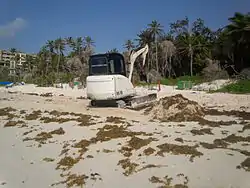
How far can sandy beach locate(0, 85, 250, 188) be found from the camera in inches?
275

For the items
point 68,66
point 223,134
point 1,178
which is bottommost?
point 1,178

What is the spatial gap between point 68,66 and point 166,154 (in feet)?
243

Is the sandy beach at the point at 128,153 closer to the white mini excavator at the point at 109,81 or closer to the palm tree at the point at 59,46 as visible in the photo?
the white mini excavator at the point at 109,81

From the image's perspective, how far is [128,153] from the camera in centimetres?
859

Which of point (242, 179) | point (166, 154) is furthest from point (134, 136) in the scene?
point (242, 179)

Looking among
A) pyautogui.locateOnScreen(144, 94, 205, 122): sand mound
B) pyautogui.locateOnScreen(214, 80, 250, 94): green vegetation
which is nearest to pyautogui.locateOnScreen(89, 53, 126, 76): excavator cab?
pyautogui.locateOnScreen(144, 94, 205, 122): sand mound

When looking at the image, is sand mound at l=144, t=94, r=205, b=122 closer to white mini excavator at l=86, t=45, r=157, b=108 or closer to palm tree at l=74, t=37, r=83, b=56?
white mini excavator at l=86, t=45, r=157, b=108

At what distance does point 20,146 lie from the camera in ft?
34.6

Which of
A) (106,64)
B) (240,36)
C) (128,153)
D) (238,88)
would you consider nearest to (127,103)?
(106,64)

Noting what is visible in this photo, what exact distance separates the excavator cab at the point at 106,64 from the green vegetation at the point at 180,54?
83.4 ft

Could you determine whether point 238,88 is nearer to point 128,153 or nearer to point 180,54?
point 128,153

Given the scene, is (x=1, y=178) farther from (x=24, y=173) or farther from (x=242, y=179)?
(x=242, y=179)

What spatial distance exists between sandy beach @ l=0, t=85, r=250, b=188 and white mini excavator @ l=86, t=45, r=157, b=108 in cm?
374

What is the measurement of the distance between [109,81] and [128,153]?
873cm
